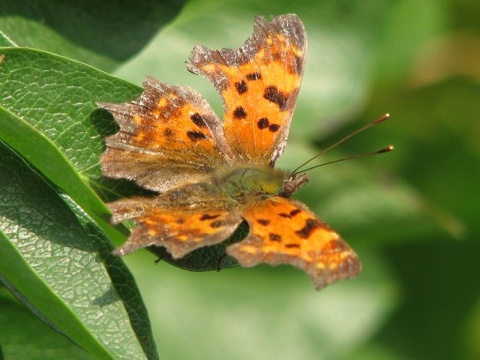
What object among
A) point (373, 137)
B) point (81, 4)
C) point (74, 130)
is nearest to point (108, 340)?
point (74, 130)

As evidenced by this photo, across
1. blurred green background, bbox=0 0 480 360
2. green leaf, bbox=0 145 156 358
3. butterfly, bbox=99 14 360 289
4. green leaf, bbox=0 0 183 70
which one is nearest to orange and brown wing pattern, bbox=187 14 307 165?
butterfly, bbox=99 14 360 289

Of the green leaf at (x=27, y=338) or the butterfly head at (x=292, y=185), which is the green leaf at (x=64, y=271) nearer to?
the green leaf at (x=27, y=338)

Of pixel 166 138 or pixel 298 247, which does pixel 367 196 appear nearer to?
pixel 166 138

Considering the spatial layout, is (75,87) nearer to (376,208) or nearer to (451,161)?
(376,208)

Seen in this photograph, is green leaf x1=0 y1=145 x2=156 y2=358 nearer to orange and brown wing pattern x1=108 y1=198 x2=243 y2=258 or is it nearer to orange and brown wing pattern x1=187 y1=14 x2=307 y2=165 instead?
orange and brown wing pattern x1=108 y1=198 x2=243 y2=258

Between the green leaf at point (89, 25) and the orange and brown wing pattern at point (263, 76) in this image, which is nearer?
the green leaf at point (89, 25)

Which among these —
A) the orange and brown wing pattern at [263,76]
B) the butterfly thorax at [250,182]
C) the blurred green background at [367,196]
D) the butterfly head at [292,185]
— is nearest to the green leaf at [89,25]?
the blurred green background at [367,196]
